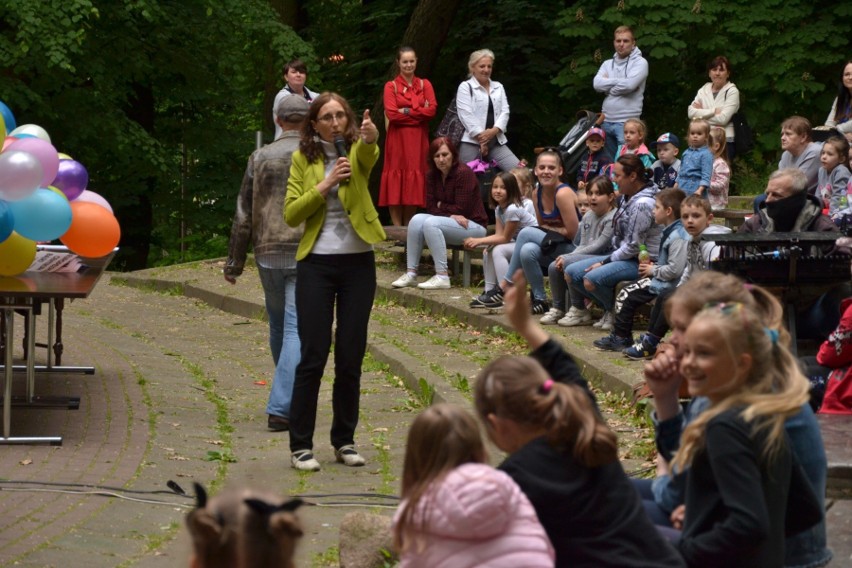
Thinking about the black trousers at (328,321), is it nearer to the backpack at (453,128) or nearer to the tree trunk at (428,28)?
the backpack at (453,128)

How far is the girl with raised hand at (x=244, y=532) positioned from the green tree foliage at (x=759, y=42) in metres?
15.0

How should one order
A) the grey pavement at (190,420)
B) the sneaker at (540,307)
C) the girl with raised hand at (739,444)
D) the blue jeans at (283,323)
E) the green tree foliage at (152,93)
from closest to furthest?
the girl with raised hand at (739,444), the grey pavement at (190,420), the blue jeans at (283,323), the sneaker at (540,307), the green tree foliage at (152,93)

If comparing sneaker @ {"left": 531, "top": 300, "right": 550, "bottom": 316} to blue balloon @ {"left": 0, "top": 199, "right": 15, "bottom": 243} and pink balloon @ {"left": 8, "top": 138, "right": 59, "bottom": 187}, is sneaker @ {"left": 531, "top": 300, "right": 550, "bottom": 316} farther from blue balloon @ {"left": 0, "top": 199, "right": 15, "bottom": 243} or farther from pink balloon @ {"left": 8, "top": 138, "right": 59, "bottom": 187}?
blue balloon @ {"left": 0, "top": 199, "right": 15, "bottom": 243}

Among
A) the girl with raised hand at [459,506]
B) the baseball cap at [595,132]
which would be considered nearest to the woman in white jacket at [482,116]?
the baseball cap at [595,132]

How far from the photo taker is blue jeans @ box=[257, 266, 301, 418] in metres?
8.43

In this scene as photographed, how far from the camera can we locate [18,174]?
26.7ft

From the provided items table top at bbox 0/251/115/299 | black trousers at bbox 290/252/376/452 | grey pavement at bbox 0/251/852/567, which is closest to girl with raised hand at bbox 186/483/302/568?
grey pavement at bbox 0/251/852/567

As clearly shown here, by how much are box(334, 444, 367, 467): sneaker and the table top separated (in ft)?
5.61

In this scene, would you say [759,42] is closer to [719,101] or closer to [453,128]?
[719,101]

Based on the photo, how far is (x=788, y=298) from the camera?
7754 millimetres

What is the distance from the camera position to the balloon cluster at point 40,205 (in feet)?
26.8

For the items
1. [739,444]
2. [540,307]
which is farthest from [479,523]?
[540,307]

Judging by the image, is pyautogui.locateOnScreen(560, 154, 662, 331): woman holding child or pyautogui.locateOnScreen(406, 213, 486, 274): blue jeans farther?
pyautogui.locateOnScreen(406, 213, 486, 274): blue jeans

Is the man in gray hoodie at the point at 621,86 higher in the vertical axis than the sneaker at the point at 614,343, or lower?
higher
